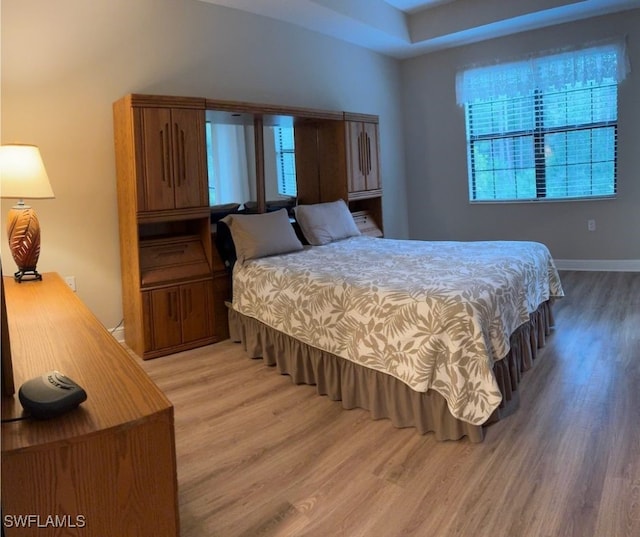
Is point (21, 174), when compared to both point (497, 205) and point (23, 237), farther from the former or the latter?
point (497, 205)

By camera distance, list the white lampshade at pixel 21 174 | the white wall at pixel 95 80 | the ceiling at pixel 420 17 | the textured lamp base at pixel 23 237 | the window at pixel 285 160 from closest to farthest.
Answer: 1. the white lampshade at pixel 21 174
2. the textured lamp base at pixel 23 237
3. the white wall at pixel 95 80
4. the ceiling at pixel 420 17
5. the window at pixel 285 160

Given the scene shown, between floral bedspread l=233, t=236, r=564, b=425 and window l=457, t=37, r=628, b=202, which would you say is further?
window l=457, t=37, r=628, b=202

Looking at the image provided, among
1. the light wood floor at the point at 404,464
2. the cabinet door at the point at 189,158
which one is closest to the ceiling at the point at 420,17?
the cabinet door at the point at 189,158

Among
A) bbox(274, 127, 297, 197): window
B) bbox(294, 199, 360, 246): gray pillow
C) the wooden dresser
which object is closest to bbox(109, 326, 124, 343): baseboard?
bbox(294, 199, 360, 246): gray pillow

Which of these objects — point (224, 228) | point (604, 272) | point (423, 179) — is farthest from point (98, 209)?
point (604, 272)

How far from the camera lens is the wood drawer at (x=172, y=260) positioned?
3.54 metres

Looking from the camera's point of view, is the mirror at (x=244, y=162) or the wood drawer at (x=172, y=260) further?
the mirror at (x=244, y=162)

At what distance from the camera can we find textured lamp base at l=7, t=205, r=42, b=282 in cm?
289

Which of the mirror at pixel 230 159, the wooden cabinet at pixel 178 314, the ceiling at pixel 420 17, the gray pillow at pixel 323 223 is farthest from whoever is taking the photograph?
the ceiling at pixel 420 17

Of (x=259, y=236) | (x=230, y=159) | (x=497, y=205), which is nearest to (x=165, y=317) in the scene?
(x=259, y=236)

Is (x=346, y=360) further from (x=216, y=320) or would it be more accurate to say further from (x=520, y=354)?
(x=216, y=320)

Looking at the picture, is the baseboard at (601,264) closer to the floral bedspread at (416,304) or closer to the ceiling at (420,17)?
the floral bedspread at (416,304)

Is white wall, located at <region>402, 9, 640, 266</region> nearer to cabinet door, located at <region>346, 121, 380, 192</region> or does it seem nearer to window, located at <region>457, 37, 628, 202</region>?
window, located at <region>457, 37, 628, 202</region>

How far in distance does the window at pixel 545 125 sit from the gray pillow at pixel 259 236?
322 centimetres
